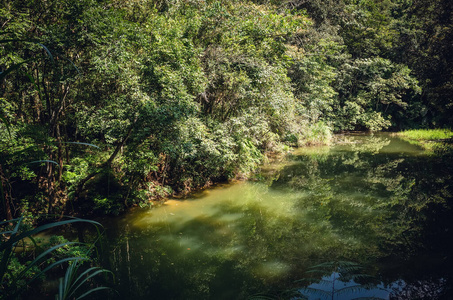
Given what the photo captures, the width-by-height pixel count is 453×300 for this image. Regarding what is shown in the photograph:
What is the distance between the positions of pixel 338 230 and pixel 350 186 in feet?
12.3

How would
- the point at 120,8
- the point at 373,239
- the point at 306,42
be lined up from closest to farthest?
1. the point at 373,239
2. the point at 120,8
3. the point at 306,42

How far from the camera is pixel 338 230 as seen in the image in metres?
5.99

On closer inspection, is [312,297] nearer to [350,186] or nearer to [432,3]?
[350,186]

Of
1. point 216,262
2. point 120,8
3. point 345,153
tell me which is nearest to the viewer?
point 216,262

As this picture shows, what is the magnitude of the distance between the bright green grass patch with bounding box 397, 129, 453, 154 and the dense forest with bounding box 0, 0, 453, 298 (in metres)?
2.24

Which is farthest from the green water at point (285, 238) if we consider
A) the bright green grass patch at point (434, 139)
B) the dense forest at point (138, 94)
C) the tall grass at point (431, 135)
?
the tall grass at point (431, 135)

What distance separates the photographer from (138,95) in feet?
19.8

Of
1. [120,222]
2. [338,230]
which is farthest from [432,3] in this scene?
[120,222]

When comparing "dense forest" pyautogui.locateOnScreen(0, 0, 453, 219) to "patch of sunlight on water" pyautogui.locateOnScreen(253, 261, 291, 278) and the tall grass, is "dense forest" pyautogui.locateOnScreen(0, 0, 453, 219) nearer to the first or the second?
"patch of sunlight on water" pyautogui.locateOnScreen(253, 261, 291, 278)

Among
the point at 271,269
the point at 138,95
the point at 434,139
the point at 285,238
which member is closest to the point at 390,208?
the point at 285,238

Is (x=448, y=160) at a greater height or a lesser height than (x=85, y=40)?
lesser

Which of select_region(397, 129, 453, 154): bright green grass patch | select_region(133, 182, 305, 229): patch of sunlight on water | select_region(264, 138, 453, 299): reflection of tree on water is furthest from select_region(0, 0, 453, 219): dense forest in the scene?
Result: select_region(264, 138, 453, 299): reflection of tree on water

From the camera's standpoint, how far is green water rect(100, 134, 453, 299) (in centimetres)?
421

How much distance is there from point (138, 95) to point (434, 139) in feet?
66.9
